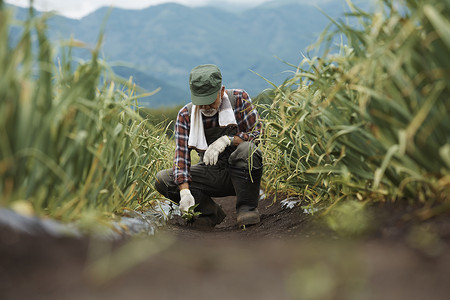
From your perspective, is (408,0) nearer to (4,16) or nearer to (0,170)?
(4,16)

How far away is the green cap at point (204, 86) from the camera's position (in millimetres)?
3250

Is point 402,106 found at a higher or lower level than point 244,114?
higher

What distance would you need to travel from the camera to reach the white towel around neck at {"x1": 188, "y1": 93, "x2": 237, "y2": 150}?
11.4ft

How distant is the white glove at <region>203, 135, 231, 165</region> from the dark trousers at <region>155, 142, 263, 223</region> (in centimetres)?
10

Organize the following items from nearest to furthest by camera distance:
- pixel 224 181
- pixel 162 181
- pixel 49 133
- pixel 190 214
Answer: pixel 49 133, pixel 190 214, pixel 162 181, pixel 224 181

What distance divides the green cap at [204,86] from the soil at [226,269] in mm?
1915

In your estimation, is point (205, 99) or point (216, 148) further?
point (216, 148)

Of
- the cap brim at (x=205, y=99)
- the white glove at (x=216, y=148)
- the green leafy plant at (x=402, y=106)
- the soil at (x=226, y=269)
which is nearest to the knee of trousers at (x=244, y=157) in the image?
the white glove at (x=216, y=148)

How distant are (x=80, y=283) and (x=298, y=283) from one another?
562 millimetres

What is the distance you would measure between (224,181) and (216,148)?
43 cm

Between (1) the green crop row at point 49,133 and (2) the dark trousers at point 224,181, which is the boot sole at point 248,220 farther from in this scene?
(1) the green crop row at point 49,133

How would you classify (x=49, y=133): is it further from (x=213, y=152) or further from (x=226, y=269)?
(x=213, y=152)

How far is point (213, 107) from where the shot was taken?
3.51 meters

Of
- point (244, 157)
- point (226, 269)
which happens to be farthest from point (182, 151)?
point (226, 269)
